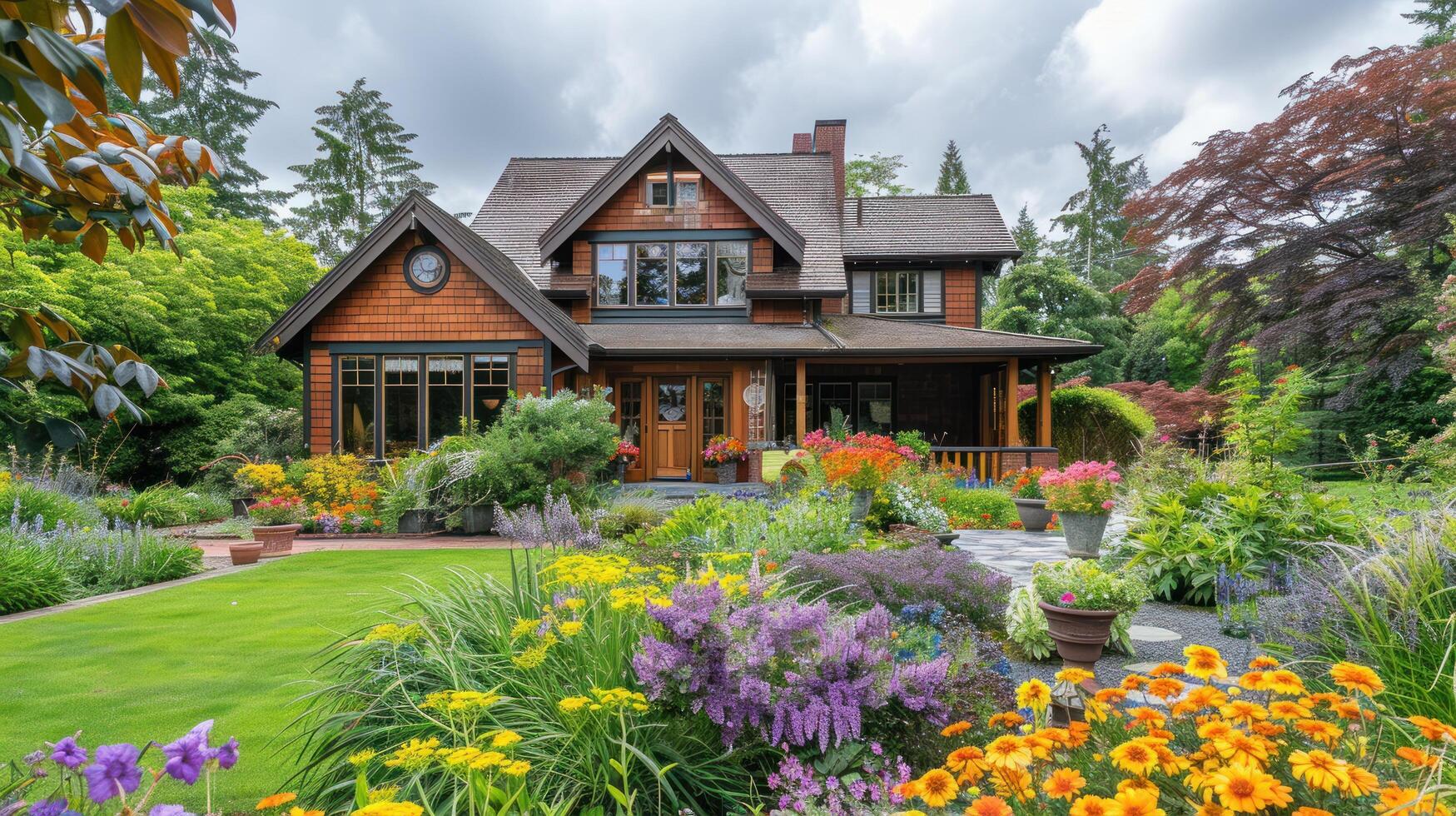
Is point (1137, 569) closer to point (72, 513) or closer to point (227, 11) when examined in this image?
point (227, 11)

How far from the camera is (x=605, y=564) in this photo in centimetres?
298

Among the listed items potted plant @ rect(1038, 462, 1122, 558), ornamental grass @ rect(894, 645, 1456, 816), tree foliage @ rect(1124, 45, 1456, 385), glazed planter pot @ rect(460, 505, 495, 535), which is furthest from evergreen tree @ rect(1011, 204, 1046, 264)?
ornamental grass @ rect(894, 645, 1456, 816)

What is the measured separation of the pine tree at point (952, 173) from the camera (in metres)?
38.4

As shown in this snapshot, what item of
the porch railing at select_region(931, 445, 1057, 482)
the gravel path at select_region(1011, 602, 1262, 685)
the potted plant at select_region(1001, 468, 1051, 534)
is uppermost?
the porch railing at select_region(931, 445, 1057, 482)

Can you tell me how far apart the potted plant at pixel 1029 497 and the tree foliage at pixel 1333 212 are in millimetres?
5507

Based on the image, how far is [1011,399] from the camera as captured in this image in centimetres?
1378

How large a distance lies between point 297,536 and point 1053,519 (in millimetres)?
10244

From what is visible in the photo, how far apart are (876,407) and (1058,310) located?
530 inches

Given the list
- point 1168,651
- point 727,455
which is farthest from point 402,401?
point 1168,651

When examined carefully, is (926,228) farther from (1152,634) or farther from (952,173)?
(952,173)

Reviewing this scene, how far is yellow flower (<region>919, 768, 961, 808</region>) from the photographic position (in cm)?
144

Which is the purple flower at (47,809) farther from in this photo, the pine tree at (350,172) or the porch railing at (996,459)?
the pine tree at (350,172)

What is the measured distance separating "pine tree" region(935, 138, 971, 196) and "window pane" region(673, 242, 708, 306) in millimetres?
27729

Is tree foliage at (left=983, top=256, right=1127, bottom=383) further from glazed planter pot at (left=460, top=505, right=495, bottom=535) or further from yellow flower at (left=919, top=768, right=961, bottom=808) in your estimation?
yellow flower at (left=919, top=768, right=961, bottom=808)
